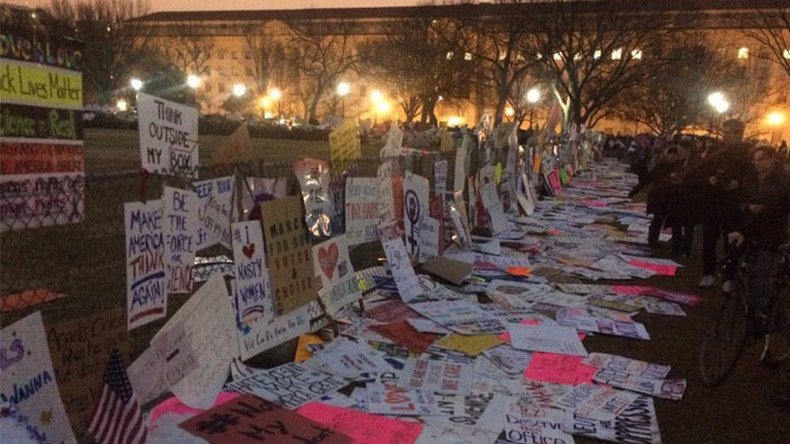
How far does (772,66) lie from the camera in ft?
214

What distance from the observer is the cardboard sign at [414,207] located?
7145 mm

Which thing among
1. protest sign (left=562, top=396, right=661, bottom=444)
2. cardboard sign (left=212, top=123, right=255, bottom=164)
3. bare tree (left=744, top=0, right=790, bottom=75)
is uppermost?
bare tree (left=744, top=0, right=790, bottom=75)

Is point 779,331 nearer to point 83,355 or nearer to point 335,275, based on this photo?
point 335,275

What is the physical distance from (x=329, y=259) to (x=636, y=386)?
250 centimetres

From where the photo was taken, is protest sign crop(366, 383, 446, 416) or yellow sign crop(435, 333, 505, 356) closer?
protest sign crop(366, 383, 446, 416)

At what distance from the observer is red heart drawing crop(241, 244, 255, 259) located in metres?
4.36

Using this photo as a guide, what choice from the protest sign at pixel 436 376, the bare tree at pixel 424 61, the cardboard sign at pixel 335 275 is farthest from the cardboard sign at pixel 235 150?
the bare tree at pixel 424 61

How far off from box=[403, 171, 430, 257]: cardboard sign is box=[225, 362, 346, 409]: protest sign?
2.94 metres

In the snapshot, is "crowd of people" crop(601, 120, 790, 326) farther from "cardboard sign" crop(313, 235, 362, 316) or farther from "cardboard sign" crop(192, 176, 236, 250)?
"cardboard sign" crop(192, 176, 236, 250)

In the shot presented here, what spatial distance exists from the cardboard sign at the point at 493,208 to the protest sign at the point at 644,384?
5654 millimetres

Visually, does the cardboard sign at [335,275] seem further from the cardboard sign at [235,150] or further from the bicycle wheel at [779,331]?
the bicycle wheel at [779,331]

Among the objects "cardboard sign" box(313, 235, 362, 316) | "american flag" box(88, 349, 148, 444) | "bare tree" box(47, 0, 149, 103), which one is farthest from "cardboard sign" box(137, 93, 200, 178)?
"bare tree" box(47, 0, 149, 103)

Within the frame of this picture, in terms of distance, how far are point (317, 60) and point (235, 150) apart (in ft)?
202

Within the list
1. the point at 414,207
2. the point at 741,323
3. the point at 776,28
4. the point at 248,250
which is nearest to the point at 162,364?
the point at 248,250
